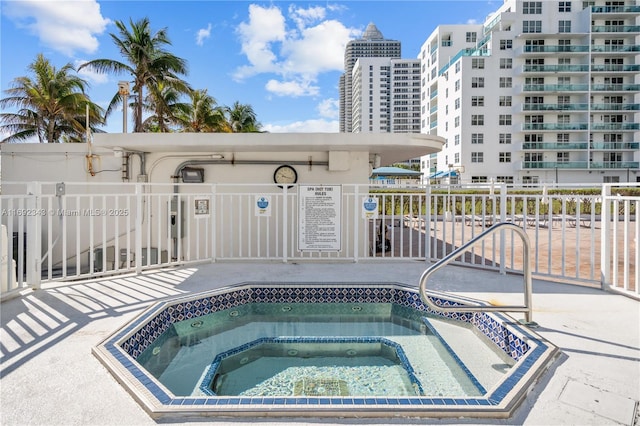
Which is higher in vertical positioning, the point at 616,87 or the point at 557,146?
the point at 616,87

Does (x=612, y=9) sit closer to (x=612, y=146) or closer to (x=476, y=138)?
(x=612, y=146)

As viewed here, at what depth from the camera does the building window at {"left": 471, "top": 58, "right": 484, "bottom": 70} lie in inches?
1518

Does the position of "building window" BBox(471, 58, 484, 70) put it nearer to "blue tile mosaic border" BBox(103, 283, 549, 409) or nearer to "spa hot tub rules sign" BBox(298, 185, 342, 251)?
"spa hot tub rules sign" BBox(298, 185, 342, 251)

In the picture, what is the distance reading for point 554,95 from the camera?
38.1 m

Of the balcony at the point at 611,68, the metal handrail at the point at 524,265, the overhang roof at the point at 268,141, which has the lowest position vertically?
the metal handrail at the point at 524,265

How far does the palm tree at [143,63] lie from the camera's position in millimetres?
17109

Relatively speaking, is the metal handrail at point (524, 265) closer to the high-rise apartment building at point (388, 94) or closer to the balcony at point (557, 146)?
the balcony at point (557, 146)

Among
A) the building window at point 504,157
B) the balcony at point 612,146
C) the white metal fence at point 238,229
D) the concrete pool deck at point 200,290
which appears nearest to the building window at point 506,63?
Answer: the building window at point 504,157

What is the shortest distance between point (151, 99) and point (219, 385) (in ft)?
62.3

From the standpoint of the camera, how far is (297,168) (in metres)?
7.10

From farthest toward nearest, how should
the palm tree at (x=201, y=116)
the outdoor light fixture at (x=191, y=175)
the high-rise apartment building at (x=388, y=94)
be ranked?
the high-rise apartment building at (x=388, y=94) → the palm tree at (x=201, y=116) → the outdoor light fixture at (x=191, y=175)

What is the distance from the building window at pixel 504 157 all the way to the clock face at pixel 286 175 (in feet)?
124

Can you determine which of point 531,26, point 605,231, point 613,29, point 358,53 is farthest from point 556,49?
point 358,53

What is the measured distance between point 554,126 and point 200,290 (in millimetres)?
42821
